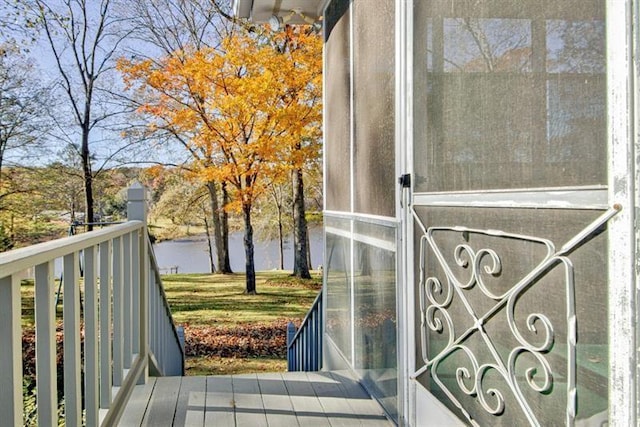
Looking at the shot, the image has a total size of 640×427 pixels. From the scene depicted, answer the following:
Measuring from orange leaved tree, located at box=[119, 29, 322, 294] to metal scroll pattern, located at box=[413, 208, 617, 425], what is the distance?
6.85 m

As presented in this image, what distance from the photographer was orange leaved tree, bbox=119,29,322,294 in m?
8.62

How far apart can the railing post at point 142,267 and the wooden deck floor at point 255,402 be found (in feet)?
0.74

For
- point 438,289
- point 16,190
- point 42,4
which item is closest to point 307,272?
point 16,190

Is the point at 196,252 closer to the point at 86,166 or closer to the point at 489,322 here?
the point at 86,166

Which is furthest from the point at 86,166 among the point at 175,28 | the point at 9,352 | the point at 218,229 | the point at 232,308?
Result: the point at 9,352

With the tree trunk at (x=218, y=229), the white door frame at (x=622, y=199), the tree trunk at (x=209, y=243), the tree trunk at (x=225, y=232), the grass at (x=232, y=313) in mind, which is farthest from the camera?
the tree trunk at (x=209, y=243)

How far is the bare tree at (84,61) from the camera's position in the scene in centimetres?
1176

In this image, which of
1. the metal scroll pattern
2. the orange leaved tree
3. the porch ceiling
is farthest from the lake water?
the metal scroll pattern

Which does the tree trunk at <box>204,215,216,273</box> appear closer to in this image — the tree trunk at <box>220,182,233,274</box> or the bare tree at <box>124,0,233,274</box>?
the tree trunk at <box>220,182,233,274</box>

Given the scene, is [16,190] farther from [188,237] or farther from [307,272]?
[307,272]

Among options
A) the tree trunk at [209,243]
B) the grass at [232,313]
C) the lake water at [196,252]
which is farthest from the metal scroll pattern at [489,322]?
the tree trunk at [209,243]

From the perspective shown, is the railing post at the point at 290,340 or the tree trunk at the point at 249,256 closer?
the railing post at the point at 290,340

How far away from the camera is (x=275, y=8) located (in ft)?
14.5

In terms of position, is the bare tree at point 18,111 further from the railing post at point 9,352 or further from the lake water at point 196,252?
the railing post at point 9,352
